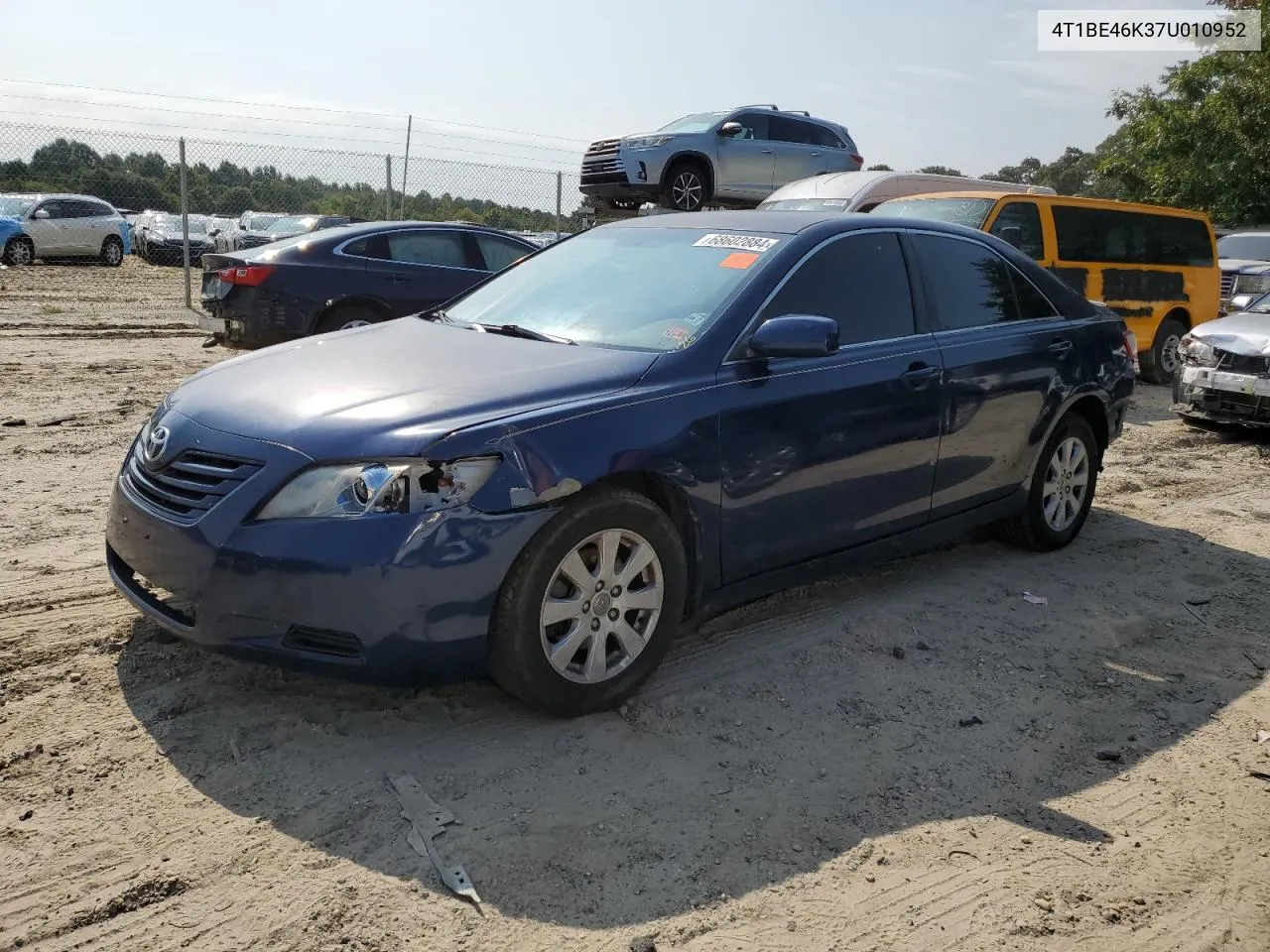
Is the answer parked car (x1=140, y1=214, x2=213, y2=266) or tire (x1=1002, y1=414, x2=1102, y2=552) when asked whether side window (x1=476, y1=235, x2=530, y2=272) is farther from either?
parked car (x1=140, y1=214, x2=213, y2=266)

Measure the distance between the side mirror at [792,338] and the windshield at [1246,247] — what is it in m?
16.9

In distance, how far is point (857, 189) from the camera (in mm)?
11945

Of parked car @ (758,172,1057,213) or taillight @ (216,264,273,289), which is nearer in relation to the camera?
taillight @ (216,264,273,289)

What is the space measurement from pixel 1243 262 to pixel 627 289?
662 inches

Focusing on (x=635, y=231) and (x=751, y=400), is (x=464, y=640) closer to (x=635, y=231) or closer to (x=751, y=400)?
(x=751, y=400)

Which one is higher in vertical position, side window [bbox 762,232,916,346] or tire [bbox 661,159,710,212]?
tire [bbox 661,159,710,212]

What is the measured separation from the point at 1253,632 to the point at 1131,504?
2270 millimetres

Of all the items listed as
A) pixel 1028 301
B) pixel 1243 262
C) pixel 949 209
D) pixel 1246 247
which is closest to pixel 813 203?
pixel 949 209

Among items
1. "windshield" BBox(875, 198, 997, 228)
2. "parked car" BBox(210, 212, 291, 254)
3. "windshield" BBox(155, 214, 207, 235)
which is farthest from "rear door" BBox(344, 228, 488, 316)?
"windshield" BBox(155, 214, 207, 235)

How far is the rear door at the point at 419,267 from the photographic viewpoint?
9984 mm

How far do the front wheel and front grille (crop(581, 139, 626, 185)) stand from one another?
0.66 meters

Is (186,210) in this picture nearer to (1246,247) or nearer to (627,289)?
(627,289)

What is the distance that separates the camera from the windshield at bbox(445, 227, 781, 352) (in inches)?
165

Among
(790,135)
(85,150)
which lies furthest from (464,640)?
(85,150)
